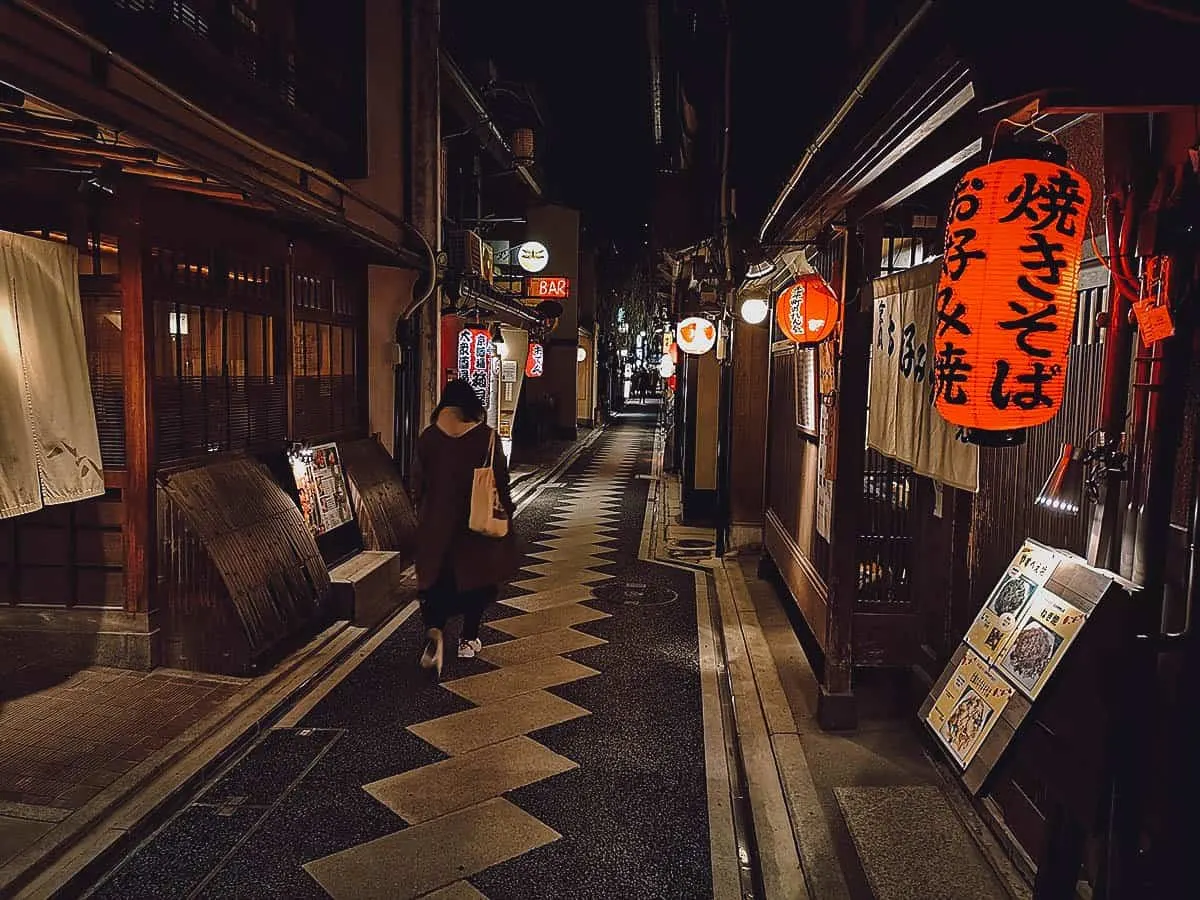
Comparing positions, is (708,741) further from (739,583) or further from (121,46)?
(121,46)

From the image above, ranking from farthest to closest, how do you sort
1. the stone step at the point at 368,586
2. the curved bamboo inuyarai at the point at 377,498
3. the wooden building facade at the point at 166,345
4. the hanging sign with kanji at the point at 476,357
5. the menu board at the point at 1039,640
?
the hanging sign with kanji at the point at 476,357
the curved bamboo inuyarai at the point at 377,498
the stone step at the point at 368,586
the wooden building facade at the point at 166,345
the menu board at the point at 1039,640

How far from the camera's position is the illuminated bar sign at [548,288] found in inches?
A: 1122

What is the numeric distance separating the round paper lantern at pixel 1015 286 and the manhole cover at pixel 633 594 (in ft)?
27.1

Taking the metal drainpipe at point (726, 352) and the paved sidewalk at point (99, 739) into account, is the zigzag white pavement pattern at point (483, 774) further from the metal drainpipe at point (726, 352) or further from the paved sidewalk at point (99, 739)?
the metal drainpipe at point (726, 352)

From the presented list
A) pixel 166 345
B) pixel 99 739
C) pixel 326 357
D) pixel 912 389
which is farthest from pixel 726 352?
pixel 99 739

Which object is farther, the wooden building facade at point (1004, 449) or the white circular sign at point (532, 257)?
the white circular sign at point (532, 257)

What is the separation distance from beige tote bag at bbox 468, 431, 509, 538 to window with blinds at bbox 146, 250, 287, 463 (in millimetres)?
3242

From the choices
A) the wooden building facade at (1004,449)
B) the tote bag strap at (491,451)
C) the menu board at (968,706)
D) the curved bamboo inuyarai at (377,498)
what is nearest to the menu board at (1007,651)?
the menu board at (968,706)

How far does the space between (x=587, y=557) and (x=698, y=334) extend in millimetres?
4924

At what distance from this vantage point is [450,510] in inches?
336

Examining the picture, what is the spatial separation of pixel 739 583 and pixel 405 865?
851 cm

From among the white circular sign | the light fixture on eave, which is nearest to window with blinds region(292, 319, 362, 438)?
the light fixture on eave

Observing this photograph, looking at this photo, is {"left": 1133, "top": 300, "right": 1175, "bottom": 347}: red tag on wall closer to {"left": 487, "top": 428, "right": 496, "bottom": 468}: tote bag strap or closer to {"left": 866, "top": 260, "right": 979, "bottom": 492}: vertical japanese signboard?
{"left": 866, "top": 260, "right": 979, "bottom": 492}: vertical japanese signboard

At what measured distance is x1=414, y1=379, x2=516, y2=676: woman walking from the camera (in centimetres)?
856
